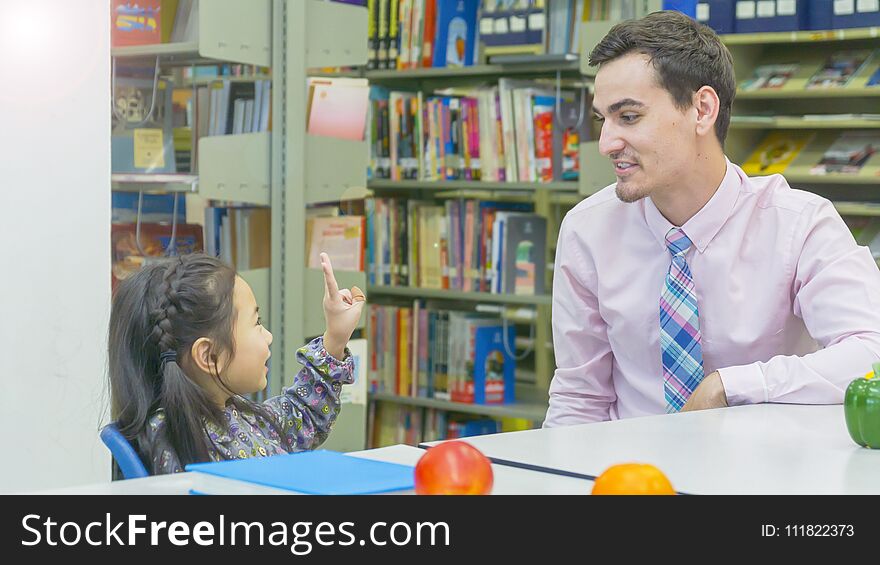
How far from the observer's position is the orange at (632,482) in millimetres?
965

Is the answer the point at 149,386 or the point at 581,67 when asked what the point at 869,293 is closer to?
the point at 149,386

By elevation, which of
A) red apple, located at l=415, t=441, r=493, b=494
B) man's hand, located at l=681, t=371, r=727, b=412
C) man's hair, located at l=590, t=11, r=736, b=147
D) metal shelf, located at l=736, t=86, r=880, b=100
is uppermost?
metal shelf, located at l=736, t=86, r=880, b=100

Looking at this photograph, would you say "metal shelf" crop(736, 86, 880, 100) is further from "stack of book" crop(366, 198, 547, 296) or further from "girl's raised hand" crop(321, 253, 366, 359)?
"girl's raised hand" crop(321, 253, 366, 359)

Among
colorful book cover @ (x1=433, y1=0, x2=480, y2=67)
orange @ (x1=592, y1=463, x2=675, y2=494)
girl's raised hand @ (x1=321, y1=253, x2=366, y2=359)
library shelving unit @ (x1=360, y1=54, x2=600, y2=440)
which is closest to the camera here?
orange @ (x1=592, y1=463, x2=675, y2=494)

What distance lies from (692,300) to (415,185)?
253 centimetres

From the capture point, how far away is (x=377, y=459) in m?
1.31

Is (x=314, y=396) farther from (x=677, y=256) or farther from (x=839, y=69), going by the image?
(x=839, y=69)

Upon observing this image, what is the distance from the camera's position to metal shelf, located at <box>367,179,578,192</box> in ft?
13.8

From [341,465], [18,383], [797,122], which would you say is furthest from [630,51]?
[797,122]

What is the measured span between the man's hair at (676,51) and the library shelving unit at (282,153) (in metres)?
1.49

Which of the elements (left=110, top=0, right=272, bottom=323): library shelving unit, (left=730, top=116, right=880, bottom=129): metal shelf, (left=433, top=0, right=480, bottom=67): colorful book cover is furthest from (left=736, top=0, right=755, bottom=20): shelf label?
(left=110, top=0, right=272, bottom=323): library shelving unit

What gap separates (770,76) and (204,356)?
303 centimetres

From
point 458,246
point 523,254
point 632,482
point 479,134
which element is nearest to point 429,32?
point 479,134

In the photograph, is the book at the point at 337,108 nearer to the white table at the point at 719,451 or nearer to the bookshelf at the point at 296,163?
the bookshelf at the point at 296,163
